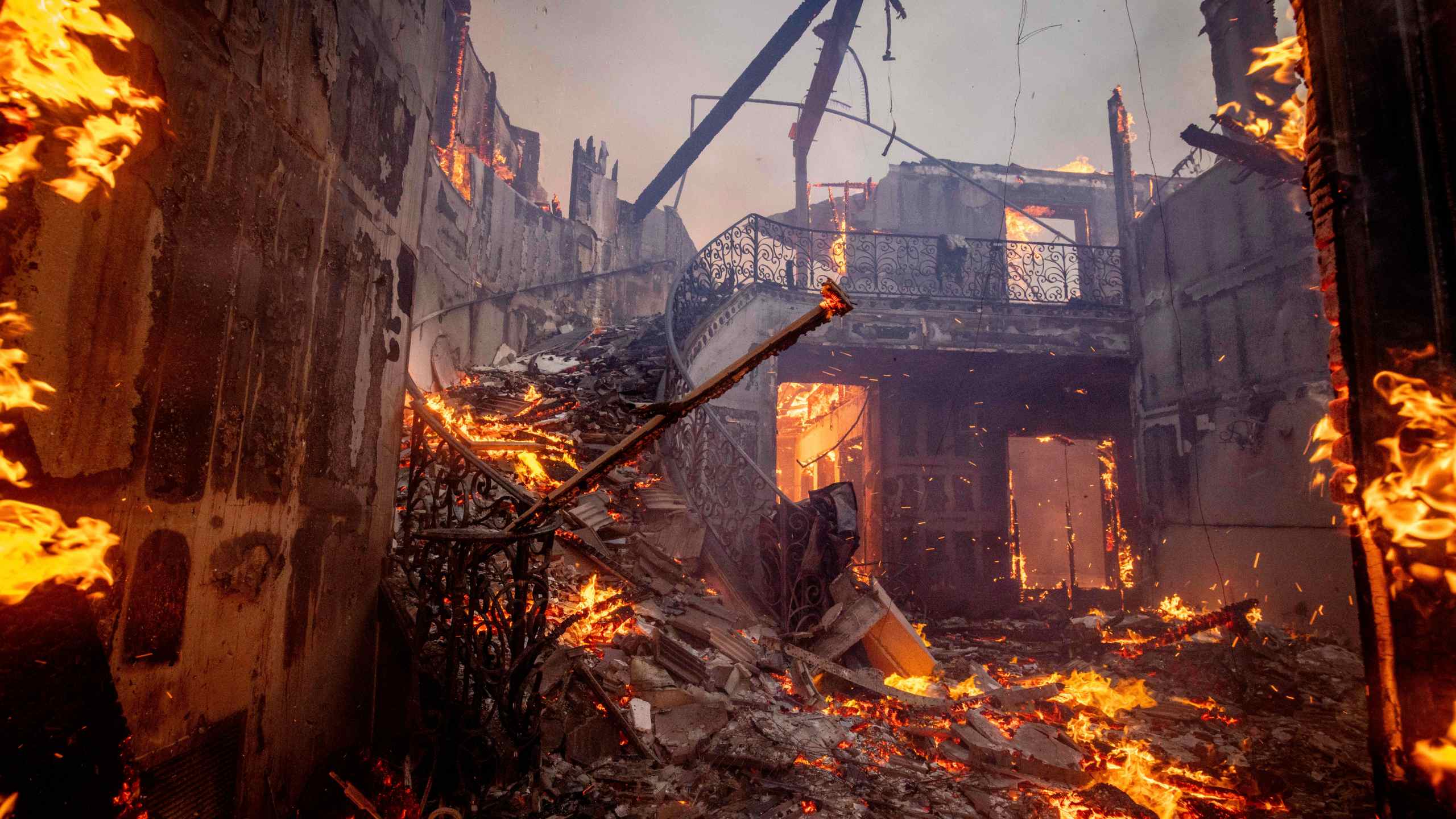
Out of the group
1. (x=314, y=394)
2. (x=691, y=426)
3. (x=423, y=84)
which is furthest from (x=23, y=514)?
(x=691, y=426)

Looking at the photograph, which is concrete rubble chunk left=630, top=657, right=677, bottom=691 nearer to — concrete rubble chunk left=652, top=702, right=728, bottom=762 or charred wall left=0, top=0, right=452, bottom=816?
concrete rubble chunk left=652, top=702, right=728, bottom=762

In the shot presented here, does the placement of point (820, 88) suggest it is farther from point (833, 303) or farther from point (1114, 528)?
point (833, 303)

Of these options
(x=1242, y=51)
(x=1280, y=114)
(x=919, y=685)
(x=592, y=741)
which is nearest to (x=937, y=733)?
(x=919, y=685)

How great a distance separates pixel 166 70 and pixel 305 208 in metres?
0.80

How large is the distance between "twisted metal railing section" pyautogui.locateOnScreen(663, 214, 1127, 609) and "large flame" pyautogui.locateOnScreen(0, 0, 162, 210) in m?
6.38

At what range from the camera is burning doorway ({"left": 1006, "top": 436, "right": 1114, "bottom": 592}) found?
1830cm

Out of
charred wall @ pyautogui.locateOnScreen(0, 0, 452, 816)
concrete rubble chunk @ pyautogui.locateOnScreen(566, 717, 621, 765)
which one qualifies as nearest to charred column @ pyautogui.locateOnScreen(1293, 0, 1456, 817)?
concrete rubble chunk @ pyautogui.locateOnScreen(566, 717, 621, 765)

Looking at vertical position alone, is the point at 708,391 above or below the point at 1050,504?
above

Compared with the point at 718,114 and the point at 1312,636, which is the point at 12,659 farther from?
the point at 718,114

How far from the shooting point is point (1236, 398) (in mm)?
9625

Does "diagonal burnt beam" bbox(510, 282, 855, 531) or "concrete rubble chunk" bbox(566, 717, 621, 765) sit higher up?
"diagonal burnt beam" bbox(510, 282, 855, 531)

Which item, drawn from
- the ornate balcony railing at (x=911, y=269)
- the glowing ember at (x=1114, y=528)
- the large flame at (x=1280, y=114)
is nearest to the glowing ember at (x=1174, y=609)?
the glowing ember at (x=1114, y=528)

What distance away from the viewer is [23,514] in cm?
178

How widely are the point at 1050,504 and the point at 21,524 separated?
20.8 metres
